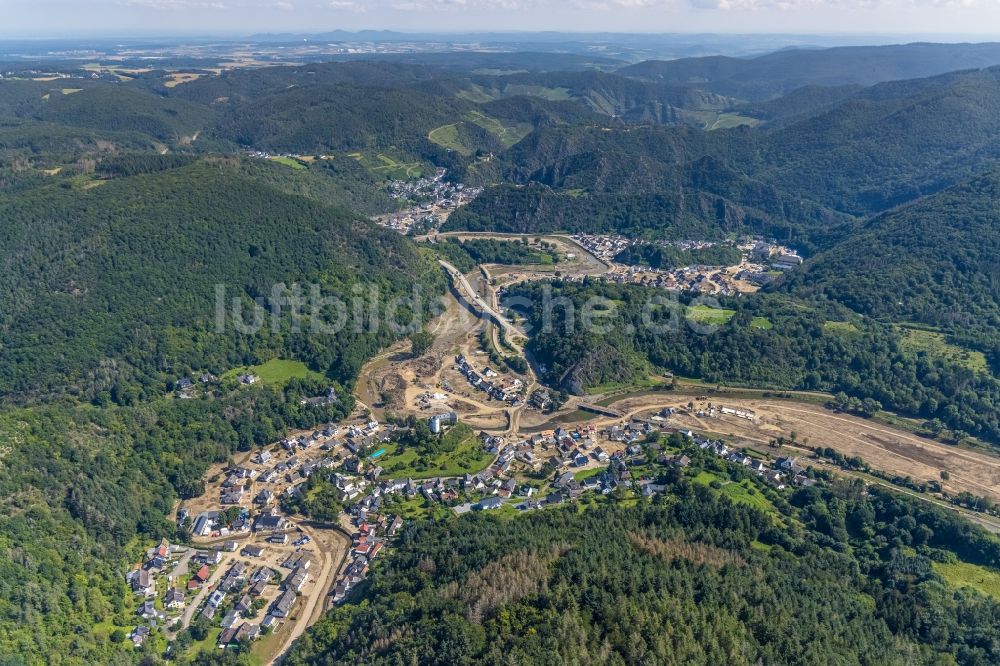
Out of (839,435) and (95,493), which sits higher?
(95,493)

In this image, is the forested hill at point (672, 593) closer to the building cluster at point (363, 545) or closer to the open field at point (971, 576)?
the open field at point (971, 576)

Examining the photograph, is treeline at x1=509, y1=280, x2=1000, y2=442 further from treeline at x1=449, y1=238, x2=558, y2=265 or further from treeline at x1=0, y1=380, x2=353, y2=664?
treeline at x1=449, y1=238, x2=558, y2=265

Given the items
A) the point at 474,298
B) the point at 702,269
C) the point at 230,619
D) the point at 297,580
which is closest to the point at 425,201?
the point at 474,298

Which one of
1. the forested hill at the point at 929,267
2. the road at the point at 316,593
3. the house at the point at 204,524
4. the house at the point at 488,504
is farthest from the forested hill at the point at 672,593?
the forested hill at the point at 929,267

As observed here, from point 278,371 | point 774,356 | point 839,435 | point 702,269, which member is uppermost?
point 702,269

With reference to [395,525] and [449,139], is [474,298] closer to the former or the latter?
[395,525]

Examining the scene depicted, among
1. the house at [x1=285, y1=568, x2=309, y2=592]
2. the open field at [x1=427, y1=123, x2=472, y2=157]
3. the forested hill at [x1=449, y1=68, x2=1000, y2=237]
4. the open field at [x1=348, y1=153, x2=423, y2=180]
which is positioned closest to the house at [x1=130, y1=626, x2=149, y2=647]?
the house at [x1=285, y1=568, x2=309, y2=592]

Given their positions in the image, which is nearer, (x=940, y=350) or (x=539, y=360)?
(x=940, y=350)

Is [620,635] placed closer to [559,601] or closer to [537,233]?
[559,601]
